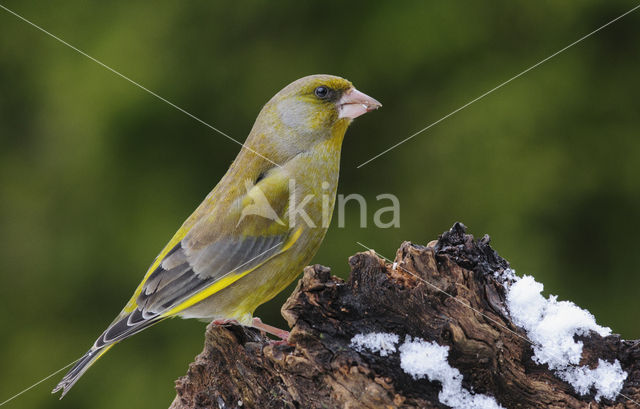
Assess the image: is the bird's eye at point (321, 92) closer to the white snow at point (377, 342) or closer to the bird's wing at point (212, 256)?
the bird's wing at point (212, 256)

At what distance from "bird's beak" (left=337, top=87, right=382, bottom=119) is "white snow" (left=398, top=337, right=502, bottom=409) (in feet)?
4.22

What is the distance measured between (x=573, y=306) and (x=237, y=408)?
1360 millimetres

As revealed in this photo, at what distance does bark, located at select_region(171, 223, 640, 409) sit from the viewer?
2244 millimetres

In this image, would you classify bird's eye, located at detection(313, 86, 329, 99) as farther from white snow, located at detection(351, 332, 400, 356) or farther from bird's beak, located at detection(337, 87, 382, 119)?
white snow, located at detection(351, 332, 400, 356)

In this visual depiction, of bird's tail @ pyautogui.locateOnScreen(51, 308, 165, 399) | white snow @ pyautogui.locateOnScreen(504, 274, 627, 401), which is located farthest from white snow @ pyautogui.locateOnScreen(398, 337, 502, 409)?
bird's tail @ pyautogui.locateOnScreen(51, 308, 165, 399)

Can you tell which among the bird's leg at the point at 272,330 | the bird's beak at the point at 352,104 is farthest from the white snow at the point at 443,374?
the bird's beak at the point at 352,104

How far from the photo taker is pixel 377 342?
2309mm

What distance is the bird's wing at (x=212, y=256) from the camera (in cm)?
292

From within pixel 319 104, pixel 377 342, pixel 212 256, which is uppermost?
pixel 319 104

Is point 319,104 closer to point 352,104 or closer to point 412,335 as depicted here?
point 352,104

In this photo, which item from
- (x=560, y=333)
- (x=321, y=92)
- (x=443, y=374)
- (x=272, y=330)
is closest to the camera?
(x=443, y=374)

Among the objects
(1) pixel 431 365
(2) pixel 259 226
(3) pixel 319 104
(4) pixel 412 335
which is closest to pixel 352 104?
(3) pixel 319 104

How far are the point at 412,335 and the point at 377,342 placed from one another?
13 centimetres

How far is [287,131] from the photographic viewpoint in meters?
3.19
